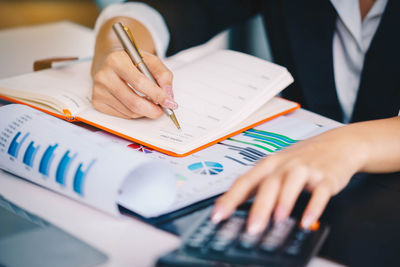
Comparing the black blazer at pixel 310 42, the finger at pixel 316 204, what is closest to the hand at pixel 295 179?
the finger at pixel 316 204

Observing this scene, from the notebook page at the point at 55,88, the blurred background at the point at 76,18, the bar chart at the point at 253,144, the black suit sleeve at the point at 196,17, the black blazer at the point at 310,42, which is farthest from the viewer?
the blurred background at the point at 76,18

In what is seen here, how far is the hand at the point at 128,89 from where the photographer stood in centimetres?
64

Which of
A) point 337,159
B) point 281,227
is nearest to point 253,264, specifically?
point 281,227

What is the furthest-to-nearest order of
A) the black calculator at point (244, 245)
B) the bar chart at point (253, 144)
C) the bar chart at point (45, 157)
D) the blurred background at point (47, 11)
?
1. the blurred background at point (47, 11)
2. the bar chart at point (253, 144)
3. the bar chart at point (45, 157)
4. the black calculator at point (244, 245)

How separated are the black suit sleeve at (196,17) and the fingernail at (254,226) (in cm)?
69

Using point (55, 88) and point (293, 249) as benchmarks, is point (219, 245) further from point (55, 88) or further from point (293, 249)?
point (55, 88)

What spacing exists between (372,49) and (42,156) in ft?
2.24

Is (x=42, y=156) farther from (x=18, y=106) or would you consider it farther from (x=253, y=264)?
(x=253, y=264)

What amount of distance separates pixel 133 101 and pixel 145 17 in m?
0.37

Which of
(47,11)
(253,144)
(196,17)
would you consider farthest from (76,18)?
(253,144)

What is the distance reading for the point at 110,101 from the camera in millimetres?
673

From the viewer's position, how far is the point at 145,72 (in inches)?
26.1

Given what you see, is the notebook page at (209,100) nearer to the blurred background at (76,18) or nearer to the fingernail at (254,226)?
the fingernail at (254,226)

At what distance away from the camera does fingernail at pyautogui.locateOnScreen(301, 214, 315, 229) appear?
0.40 meters
